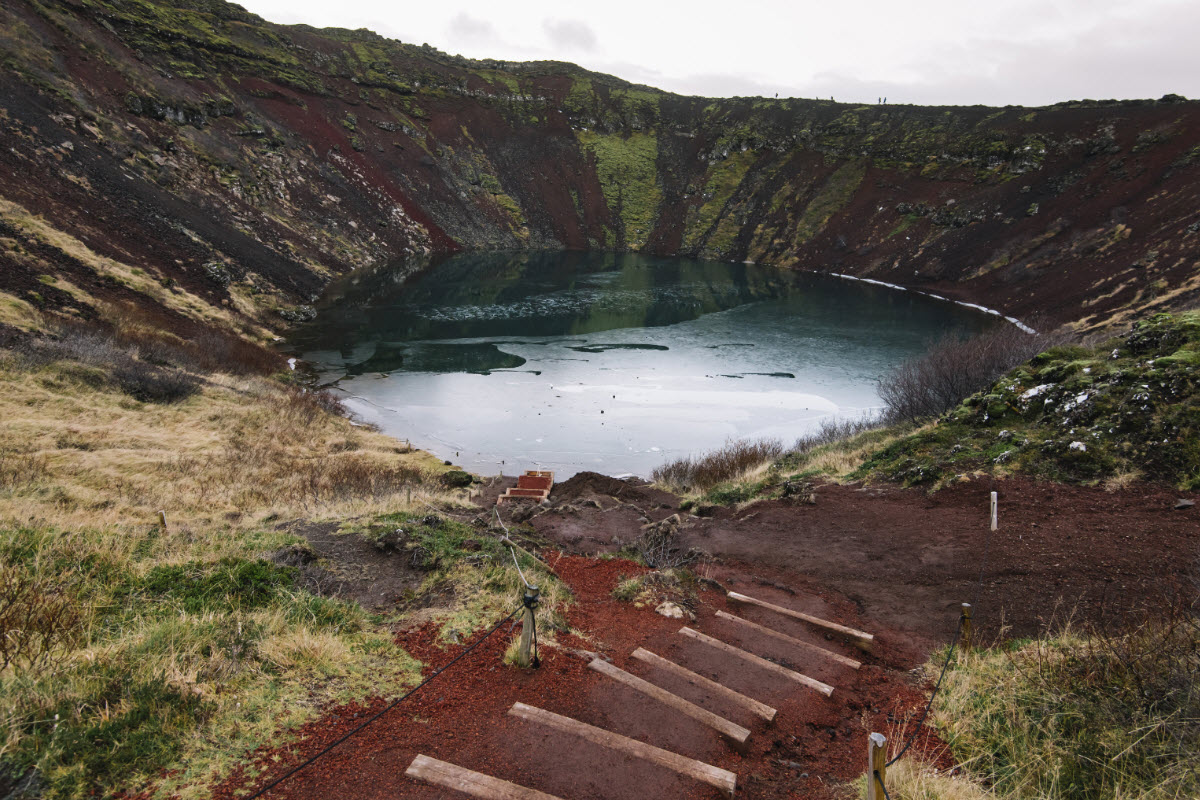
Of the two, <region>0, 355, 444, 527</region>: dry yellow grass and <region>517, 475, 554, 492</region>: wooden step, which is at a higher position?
<region>0, 355, 444, 527</region>: dry yellow grass

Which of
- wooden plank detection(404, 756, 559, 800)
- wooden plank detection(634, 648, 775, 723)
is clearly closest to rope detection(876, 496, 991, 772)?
wooden plank detection(634, 648, 775, 723)

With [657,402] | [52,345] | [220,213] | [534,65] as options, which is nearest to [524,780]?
[52,345]

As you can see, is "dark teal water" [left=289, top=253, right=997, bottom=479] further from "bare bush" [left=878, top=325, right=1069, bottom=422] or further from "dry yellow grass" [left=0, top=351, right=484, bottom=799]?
"dry yellow grass" [left=0, top=351, right=484, bottom=799]

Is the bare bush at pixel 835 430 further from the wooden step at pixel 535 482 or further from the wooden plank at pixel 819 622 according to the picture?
the wooden plank at pixel 819 622

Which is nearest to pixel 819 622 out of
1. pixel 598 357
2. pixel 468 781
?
pixel 468 781

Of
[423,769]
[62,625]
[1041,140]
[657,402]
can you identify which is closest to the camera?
[423,769]

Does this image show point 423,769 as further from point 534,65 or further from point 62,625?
point 534,65

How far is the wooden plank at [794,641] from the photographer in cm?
675

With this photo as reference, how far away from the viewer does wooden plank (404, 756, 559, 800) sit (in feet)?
13.5

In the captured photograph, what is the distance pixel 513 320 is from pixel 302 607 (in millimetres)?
39054

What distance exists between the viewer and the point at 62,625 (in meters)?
5.25

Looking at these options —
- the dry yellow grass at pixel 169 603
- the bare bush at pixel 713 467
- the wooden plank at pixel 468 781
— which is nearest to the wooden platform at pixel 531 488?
the dry yellow grass at pixel 169 603

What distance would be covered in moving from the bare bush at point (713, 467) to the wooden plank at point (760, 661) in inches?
445

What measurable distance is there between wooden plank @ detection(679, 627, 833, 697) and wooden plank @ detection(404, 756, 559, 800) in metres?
3.00
